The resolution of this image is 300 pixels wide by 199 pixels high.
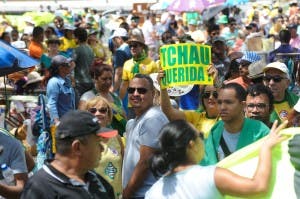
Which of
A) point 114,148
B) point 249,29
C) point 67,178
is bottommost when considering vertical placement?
point 249,29

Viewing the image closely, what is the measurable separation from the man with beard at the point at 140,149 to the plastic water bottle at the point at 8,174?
36.9 inches

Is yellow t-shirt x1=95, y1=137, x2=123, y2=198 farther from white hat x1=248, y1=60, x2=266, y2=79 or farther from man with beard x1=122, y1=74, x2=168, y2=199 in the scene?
white hat x1=248, y1=60, x2=266, y2=79

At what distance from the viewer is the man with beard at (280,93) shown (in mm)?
7270

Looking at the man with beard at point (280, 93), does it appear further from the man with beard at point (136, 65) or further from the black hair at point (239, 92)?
the man with beard at point (136, 65)

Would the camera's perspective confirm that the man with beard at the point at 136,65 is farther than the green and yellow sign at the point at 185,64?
Yes

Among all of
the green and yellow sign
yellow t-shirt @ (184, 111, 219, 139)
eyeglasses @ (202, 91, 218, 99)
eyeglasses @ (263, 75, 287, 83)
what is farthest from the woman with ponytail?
eyeglasses @ (263, 75, 287, 83)

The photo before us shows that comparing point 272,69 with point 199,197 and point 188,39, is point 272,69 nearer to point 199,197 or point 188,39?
point 199,197

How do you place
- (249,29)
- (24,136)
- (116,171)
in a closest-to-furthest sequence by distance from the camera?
1. (116,171)
2. (24,136)
3. (249,29)

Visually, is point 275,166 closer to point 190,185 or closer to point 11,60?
point 190,185

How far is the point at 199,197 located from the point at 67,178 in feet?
2.22

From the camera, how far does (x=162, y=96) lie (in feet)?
21.8

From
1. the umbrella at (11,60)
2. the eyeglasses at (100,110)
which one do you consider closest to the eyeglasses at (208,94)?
the eyeglasses at (100,110)

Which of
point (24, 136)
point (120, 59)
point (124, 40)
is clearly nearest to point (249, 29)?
point (124, 40)

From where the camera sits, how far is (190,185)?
430 cm
